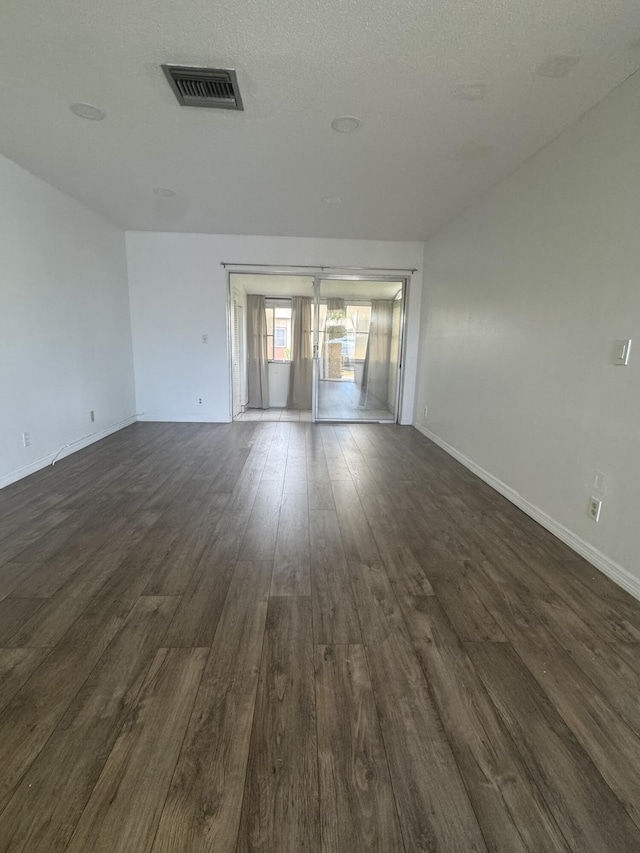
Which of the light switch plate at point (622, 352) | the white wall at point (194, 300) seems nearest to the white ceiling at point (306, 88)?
the light switch plate at point (622, 352)

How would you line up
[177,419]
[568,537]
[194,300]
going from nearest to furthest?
1. [568,537]
2. [194,300]
3. [177,419]

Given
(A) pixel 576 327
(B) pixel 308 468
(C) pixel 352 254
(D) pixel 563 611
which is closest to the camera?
(D) pixel 563 611

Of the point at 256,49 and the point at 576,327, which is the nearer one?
the point at 256,49

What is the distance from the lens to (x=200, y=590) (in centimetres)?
182

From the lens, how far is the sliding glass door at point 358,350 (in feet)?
18.4

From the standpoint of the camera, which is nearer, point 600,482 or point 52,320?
point 600,482

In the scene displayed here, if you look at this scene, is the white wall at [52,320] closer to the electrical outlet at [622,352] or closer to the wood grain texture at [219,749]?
the wood grain texture at [219,749]

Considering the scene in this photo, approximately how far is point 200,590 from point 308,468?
1.90 meters

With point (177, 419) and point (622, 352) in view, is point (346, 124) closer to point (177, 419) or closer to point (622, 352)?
point (622, 352)

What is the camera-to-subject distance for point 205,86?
6.88ft

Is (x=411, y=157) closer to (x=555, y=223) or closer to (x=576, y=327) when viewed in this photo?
(x=555, y=223)

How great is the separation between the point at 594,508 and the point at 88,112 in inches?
151

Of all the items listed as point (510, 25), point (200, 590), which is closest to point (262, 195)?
point (510, 25)

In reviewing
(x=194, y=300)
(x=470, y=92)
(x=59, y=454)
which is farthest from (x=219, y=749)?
(x=194, y=300)
